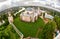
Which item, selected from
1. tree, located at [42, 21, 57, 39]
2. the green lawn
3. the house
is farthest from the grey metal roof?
tree, located at [42, 21, 57, 39]

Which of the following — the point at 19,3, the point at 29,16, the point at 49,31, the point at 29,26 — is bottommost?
the point at 29,26

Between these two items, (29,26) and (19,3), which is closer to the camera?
(29,26)

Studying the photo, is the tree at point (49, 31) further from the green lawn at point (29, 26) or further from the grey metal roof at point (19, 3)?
the grey metal roof at point (19, 3)

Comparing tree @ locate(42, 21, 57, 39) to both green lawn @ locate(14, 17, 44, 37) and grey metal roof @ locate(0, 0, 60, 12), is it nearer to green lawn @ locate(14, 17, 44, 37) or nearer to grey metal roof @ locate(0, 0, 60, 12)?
green lawn @ locate(14, 17, 44, 37)

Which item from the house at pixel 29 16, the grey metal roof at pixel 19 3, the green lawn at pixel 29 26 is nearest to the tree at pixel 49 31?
the green lawn at pixel 29 26

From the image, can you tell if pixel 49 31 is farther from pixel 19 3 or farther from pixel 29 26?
pixel 19 3

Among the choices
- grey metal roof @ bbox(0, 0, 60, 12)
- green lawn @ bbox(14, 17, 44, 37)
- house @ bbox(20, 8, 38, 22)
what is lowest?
green lawn @ bbox(14, 17, 44, 37)

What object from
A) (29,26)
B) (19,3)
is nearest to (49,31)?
(29,26)

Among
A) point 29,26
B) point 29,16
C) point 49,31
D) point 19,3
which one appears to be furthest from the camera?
point 19,3

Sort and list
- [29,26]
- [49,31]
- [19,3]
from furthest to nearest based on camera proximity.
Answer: [19,3] → [29,26] → [49,31]
